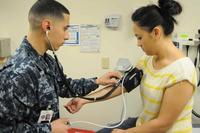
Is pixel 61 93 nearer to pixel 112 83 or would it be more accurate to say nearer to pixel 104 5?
pixel 112 83

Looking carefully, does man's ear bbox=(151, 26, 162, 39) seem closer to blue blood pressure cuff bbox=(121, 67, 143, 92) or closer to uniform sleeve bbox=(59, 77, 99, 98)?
blue blood pressure cuff bbox=(121, 67, 143, 92)

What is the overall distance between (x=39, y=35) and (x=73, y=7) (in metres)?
1.26

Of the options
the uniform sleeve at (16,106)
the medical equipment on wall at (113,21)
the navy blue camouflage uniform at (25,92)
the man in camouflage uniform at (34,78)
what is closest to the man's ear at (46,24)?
the man in camouflage uniform at (34,78)

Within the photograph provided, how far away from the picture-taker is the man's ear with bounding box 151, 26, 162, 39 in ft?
4.50

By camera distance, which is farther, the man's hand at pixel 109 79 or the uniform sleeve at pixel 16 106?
the man's hand at pixel 109 79

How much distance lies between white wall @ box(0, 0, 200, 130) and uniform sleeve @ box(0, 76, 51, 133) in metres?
1.34

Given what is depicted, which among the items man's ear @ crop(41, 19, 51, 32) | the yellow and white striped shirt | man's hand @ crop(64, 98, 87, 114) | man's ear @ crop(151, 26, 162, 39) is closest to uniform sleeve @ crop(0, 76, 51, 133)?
man's ear @ crop(41, 19, 51, 32)

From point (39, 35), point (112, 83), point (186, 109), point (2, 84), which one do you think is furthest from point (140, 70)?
point (2, 84)

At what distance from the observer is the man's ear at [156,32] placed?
1.37 metres

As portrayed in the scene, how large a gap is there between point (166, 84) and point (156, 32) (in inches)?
10.3

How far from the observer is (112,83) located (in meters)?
1.75

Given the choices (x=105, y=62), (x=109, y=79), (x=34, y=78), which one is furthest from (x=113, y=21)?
(x=34, y=78)

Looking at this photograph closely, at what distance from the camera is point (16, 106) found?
47.9 inches

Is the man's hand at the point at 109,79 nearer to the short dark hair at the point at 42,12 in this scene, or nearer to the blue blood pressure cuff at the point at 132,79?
the blue blood pressure cuff at the point at 132,79
